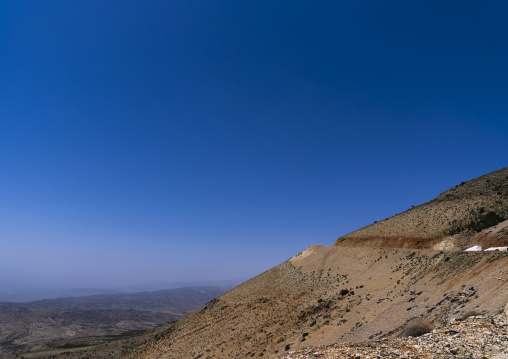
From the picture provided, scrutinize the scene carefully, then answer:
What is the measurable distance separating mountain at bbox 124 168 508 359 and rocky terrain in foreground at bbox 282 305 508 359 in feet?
7.85

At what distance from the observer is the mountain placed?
1820cm

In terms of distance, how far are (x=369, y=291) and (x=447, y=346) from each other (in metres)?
20.6

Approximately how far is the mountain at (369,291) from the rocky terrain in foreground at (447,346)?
2.39 metres

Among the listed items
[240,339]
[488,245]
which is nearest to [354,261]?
[488,245]

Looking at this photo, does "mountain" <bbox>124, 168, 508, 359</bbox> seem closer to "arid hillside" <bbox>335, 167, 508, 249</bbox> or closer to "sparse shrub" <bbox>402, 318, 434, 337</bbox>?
"arid hillside" <bbox>335, 167, 508, 249</bbox>

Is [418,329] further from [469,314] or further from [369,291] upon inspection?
[369,291]

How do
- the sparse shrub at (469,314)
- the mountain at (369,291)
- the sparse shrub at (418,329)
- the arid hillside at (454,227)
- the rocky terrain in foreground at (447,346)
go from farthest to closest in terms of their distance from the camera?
the arid hillside at (454,227), the mountain at (369,291), the sparse shrub at (469,314), the sparse shrub at (418,329), the rocky terrain in foreground at (447,346)

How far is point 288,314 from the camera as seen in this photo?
1329 inches

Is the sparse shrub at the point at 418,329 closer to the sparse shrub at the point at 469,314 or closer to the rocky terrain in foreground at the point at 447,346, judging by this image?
the rocky terrain in foreground at the point at 447,346

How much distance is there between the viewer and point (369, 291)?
29.2 meters

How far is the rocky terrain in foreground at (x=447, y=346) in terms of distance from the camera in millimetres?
9446

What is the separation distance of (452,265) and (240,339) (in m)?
22.9

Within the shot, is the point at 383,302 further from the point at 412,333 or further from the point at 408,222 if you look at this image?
the point at 408,222

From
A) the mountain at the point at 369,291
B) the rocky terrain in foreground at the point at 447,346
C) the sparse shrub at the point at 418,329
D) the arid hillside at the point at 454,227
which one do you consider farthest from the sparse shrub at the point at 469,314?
the arid hillside at the point at 454,227
